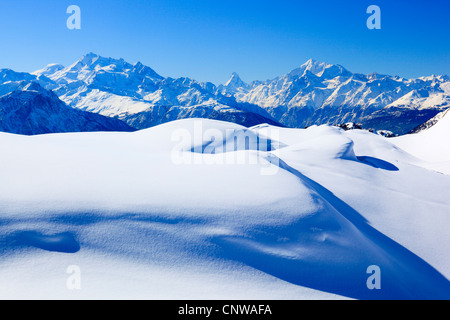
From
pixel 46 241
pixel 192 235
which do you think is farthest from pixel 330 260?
pixel 46 241

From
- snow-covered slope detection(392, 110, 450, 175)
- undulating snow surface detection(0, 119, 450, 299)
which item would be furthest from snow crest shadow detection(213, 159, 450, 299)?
snow-covered slope detection(392, 110, 450, 175)

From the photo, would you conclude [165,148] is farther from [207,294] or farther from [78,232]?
[207,294]

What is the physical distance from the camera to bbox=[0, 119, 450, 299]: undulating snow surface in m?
6.86

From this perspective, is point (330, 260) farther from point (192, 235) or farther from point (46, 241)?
point (46, 241)

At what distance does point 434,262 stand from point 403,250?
0.92 meters

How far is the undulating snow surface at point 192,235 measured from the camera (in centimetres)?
686

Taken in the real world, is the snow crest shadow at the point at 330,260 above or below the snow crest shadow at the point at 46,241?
below

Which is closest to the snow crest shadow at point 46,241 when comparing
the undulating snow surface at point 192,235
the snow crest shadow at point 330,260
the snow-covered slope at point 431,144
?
the undulating snow surface at point 192,235

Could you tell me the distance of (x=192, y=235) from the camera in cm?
802

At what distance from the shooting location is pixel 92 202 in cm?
843

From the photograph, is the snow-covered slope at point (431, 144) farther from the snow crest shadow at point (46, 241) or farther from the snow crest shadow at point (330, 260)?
the snow crest shadow at point (46, 241)

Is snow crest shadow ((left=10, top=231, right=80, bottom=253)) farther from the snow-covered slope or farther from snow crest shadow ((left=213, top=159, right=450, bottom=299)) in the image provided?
the snow-covered slope

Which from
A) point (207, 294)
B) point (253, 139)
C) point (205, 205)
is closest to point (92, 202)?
point (205, 205)

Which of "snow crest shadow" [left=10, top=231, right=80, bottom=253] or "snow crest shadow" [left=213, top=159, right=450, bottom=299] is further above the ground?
"snow crest shadow" [left=10, top=231, right=80, bottom=253]
